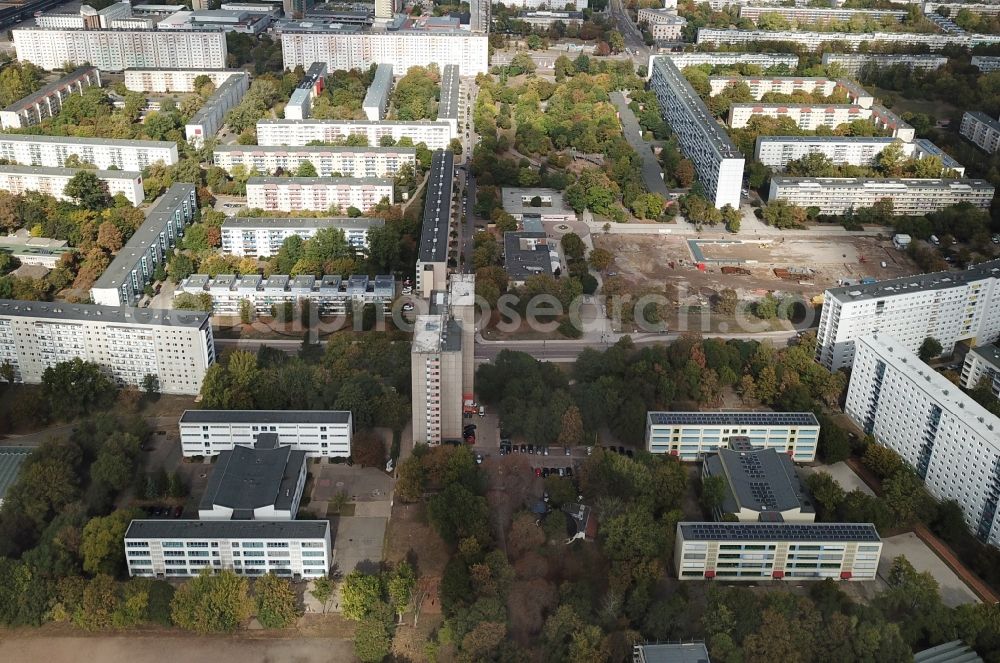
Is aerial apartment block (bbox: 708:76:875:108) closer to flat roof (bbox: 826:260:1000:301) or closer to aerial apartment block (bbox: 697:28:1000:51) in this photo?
aerial apartment block (bbox: 697:28:1000:51)

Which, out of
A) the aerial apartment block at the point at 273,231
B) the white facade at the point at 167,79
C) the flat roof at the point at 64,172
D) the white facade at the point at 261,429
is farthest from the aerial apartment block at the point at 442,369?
the white facade at the point at 167,79

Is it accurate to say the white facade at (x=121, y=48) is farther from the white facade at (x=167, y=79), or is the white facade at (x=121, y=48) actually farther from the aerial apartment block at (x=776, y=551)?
the aerial apartment block at (x=776, y=551)

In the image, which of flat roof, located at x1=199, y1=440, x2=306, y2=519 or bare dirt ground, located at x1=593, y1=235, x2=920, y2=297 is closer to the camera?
flat roof, located at x1=199, y1=440, x2=306, y2=519

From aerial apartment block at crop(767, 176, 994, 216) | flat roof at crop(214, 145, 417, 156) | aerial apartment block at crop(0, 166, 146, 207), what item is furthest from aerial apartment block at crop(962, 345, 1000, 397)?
aerial apartment block at crop(0, 166, 146, 207)

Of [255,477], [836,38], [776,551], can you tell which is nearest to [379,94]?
[255,477]

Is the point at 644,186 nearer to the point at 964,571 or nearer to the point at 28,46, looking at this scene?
the point at 964,571

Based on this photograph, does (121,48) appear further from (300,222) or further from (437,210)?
(437,210)

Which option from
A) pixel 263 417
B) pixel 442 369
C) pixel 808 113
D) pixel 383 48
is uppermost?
pixel 383 48
